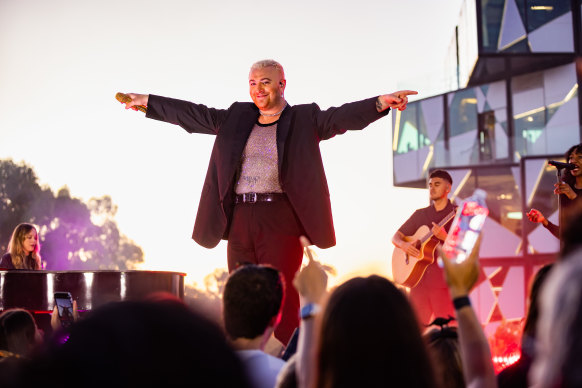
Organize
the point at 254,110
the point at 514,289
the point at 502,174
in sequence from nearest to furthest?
the point at 254,110 → the point at 514,289 → the point at 502,174

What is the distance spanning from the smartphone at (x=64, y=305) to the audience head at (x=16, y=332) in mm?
2130

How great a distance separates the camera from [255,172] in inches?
160

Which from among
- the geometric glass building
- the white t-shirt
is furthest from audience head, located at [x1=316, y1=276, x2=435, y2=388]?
the geometric glass building

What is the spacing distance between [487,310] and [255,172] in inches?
393

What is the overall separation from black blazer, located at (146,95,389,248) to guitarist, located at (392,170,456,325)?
6.49 ft

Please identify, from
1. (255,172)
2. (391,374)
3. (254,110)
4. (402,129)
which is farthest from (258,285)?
(402,129)

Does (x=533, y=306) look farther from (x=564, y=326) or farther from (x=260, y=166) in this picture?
(x=260, y=166)

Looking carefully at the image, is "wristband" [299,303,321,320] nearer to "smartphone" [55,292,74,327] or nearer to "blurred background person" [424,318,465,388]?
"blurred background person" [424,318,465,388]

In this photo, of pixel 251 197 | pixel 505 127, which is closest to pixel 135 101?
pixel 251 197

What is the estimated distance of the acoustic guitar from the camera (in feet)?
19.4

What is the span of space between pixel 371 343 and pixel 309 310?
0.68 metres

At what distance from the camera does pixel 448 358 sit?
1871 millimetres

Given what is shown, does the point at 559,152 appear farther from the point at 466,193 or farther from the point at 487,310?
the point at 487,310

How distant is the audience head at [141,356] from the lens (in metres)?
0.80
